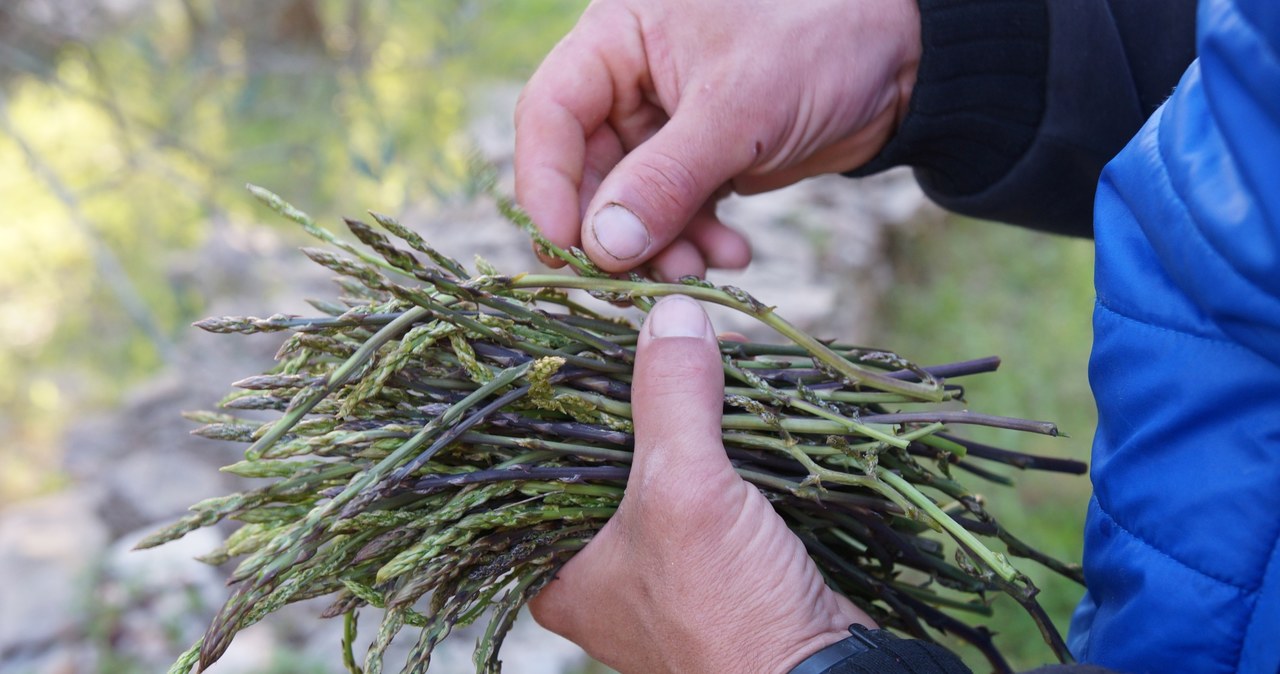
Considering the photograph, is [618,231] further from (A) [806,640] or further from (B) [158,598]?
(B) [158,598]

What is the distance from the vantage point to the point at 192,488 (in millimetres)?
3104

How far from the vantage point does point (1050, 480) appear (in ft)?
11.1

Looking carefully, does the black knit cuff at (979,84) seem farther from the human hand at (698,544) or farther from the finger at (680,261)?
the human hand at (698,544)

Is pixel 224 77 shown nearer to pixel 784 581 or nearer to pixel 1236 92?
pixel 784 581

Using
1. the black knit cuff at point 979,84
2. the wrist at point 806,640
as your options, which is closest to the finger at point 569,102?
the black knit cuff at point 979,84

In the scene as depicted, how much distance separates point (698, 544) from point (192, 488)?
103 inches

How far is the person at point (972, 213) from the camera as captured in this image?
2.67 feet

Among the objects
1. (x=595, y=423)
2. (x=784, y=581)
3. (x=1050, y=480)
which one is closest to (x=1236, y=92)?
(x=784, y=581)

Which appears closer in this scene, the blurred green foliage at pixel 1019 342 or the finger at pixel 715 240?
the finger at pixel 715 240

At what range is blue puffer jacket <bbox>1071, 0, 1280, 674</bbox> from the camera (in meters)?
0.74

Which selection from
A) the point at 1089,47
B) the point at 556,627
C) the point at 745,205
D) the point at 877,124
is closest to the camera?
the point at 556,627

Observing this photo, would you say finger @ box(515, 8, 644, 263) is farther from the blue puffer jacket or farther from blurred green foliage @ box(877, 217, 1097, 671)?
blurred green foliage @ box(877, 217, 1097, 671)

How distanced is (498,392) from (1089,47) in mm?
1080

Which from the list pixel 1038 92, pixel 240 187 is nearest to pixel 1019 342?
pixel 1038 92
